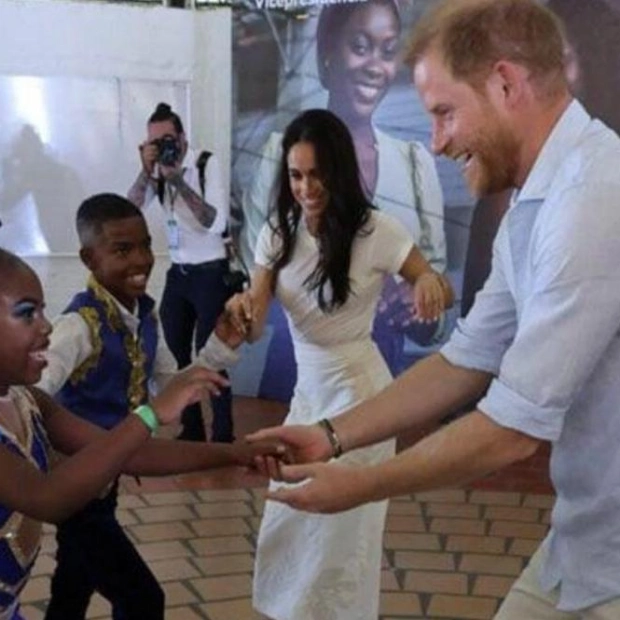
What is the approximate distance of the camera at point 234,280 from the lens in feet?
16.9

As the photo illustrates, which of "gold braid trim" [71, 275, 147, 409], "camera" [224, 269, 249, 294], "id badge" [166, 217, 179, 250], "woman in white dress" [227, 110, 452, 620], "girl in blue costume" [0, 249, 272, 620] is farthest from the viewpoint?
"id badge" [166, 217, 179, 250]

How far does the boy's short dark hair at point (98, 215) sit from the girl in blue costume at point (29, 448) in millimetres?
765

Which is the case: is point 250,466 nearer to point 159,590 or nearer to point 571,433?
point 159,590

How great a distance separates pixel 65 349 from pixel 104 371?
0.14m

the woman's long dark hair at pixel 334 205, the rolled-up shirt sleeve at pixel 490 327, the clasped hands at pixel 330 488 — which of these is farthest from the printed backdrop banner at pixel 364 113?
the clasped hands at pixel 330 488

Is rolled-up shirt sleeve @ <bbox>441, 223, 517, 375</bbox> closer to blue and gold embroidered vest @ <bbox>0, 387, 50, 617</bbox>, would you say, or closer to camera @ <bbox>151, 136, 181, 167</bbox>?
Answer: blue and gold embroidered vest @ <bbox>0, 387, 50, 617</bbox>

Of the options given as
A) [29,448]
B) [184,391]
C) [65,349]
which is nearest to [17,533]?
[29,448]

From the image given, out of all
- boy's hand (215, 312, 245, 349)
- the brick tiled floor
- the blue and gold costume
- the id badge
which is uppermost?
the id badge

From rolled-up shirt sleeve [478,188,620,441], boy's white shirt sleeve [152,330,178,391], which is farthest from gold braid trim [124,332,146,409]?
rolled-up shirt sleeve [478,188,620,441]

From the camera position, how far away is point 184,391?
2152mm

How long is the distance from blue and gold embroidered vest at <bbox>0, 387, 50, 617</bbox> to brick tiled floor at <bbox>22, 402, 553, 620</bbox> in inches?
56.3

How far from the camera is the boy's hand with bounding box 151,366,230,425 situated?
82.0 inches

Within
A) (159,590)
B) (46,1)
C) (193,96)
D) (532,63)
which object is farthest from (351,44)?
(532,63)

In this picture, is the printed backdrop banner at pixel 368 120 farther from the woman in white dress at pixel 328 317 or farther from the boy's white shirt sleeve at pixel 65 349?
the boy's white shirt sleeve at pixel 65 349
